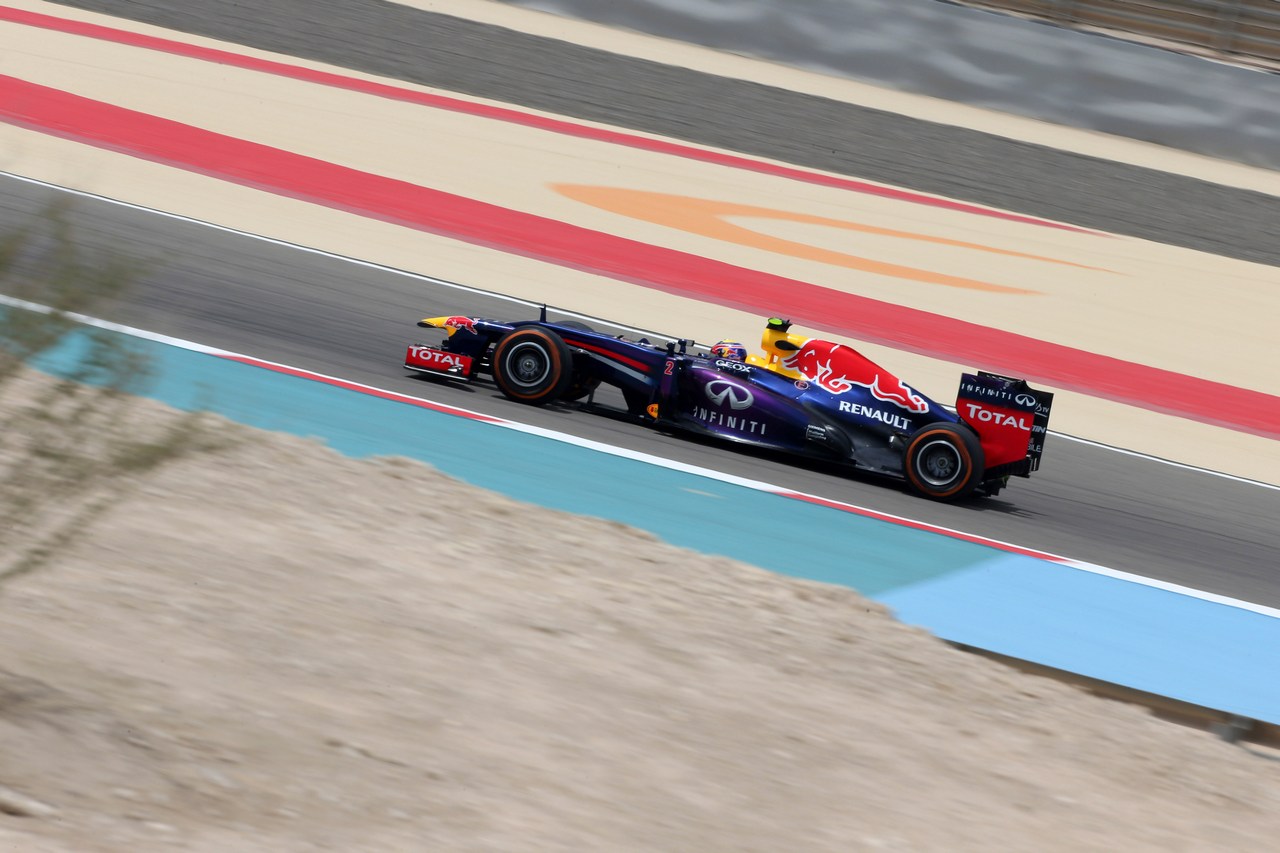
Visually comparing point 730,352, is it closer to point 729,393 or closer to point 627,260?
point 729,393

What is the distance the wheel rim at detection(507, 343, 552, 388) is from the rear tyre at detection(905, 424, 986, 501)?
269 cm

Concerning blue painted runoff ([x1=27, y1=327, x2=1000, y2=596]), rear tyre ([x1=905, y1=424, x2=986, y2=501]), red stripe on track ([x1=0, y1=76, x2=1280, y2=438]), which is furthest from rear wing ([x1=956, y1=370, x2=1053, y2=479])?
red stripe on track ([x1=0, y1=76, x2=1280, y2=438])

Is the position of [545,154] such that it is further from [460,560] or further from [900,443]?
[460,560]

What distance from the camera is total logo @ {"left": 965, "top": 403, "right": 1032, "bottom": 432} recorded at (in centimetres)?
967

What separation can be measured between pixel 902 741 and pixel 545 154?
46.8 ft

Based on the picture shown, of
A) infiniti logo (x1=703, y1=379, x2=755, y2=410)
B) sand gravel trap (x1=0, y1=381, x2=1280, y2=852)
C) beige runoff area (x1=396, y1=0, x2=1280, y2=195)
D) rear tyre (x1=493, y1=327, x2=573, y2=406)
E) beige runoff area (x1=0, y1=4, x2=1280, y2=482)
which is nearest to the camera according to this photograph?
sand gravel trap (x1=0, y1=381, x2=1280, y2=852)

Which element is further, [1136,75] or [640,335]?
[1136,75]

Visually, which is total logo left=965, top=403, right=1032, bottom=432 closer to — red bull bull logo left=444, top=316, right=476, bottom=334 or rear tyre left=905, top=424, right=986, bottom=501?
Result: rear tyre left=905, top=424, right=986, bottom=501

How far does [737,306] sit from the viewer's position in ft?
48.1

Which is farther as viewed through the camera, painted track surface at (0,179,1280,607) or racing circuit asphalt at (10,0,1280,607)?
racing circuit asphalt at (10,0,1280,607)

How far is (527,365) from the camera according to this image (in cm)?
1025

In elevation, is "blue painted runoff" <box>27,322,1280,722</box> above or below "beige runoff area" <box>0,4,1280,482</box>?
below

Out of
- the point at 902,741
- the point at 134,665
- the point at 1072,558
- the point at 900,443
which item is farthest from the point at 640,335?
the point at 134,665

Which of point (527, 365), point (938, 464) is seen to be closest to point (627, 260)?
point (527, 365)
